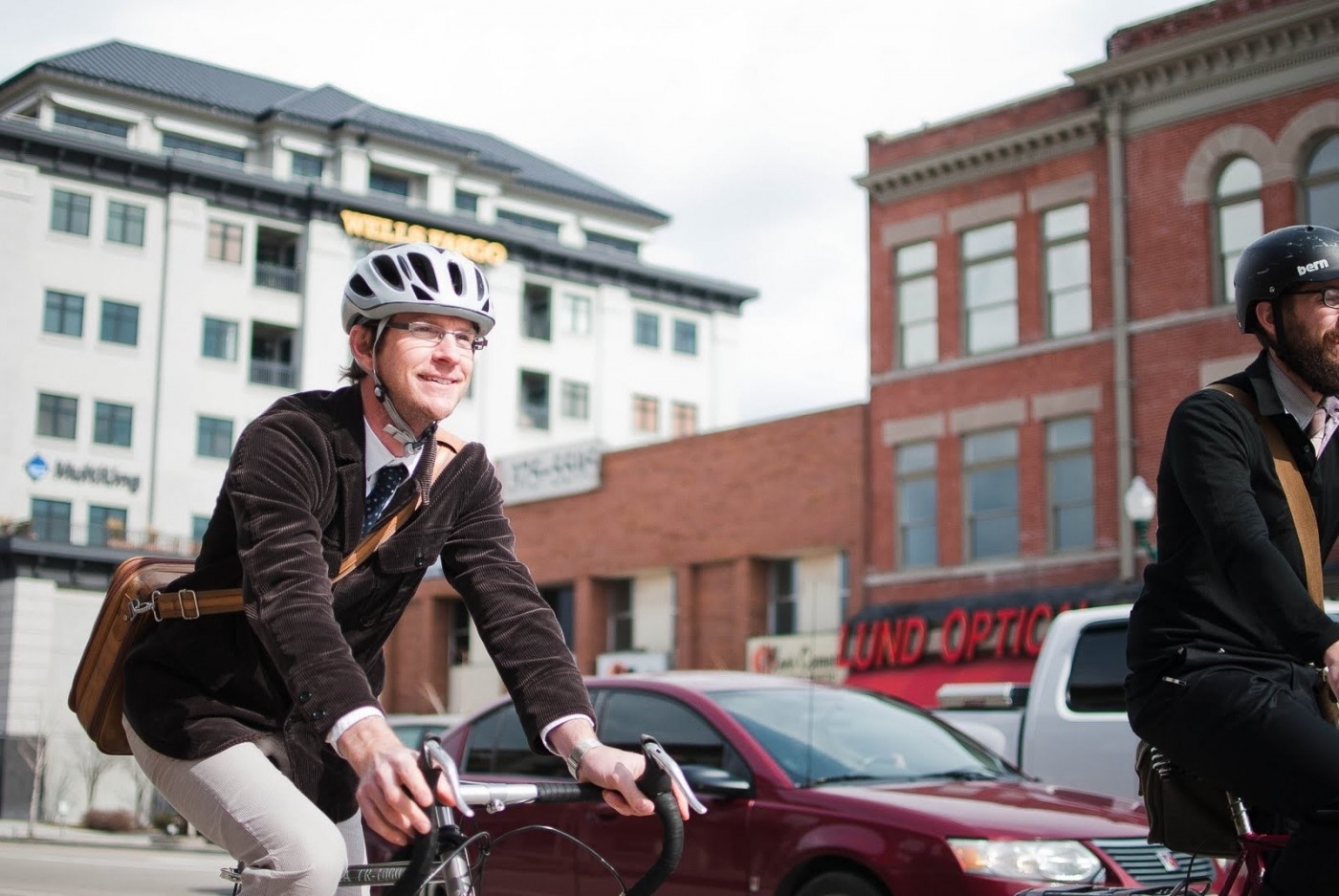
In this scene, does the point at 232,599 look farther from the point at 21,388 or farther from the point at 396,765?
the point at 21,388

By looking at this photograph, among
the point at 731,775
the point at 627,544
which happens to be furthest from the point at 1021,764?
the point at 627,544

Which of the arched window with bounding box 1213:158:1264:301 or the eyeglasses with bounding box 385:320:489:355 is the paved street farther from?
the arched window with bounding box 1213:158:1264:301

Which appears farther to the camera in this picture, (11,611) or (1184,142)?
(11,611)

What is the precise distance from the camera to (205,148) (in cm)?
6259

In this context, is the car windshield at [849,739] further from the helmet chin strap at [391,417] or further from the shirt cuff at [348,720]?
the shirt cuff at [348,720]

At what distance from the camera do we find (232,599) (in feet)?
12.7

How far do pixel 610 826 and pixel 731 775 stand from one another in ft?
2.28

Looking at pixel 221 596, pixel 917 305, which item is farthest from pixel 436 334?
pixel 917 305

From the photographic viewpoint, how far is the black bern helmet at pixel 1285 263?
418cm

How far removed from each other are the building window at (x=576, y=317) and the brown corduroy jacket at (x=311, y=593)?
208 ft

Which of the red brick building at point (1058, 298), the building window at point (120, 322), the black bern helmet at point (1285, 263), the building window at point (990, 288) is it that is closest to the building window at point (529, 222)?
the building window at point (120, 322)

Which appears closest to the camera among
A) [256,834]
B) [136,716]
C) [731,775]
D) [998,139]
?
[256,834]

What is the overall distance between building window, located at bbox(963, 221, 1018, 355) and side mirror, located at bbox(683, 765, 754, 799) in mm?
23443

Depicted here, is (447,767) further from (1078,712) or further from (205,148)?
(205,148)
